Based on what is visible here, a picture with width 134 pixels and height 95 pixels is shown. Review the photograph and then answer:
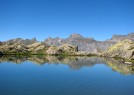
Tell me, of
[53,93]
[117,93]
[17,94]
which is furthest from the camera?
[117,93]

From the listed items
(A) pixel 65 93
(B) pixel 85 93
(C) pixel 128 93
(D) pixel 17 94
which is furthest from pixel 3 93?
(C) pixel 128 93

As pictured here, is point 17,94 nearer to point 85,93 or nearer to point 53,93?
point 53,93

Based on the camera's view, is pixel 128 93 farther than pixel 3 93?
Yes

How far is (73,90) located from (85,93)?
13.8ft

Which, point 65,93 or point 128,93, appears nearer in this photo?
point 65,93

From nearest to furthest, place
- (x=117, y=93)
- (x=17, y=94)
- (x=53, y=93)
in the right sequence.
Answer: (x=17, y=94) → (x=53, y=93) → (x=117, y=93)

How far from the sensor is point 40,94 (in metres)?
47.2

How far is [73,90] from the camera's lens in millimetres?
53750

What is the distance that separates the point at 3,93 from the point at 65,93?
14.6 meters

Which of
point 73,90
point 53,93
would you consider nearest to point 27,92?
point 53,93

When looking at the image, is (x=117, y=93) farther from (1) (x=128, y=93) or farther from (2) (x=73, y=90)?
(2) (x=73, y=90)

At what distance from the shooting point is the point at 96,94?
164 feet

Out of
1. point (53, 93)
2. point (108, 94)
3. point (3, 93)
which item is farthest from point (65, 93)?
point (3, 93)

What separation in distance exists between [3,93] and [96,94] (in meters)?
22.2
